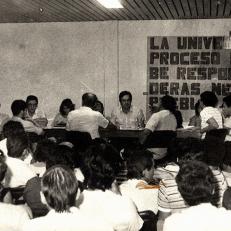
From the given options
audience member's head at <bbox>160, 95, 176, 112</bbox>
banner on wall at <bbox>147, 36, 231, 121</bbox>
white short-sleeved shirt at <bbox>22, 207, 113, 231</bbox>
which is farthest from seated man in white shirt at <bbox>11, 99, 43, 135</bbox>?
banner on wall at <bbox>147, 36, 231, 121</bbox>

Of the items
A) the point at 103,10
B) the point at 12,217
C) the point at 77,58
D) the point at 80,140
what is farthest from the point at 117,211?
the point at 77,58

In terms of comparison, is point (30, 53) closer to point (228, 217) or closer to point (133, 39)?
point (133, 39)

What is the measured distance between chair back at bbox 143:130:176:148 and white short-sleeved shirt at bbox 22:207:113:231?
3.72m

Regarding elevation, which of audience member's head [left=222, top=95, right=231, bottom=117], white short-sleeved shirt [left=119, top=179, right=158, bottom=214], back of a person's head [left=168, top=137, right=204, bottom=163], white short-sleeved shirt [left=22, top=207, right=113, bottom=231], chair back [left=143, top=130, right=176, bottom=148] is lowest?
white short-sleeved shirt [left=119, top=179, right=158, bottom=214]

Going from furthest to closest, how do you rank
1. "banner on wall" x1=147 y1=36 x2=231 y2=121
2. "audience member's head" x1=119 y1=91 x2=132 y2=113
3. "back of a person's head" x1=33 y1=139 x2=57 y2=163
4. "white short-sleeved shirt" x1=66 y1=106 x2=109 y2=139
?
"banner on wall" x1=147 y1=36 x2=231 y2=121
"audience member's head" x1=119 y1=91 x2=132 y2=113
"white short-sleeved shirt" x1=66 y1=106 x2=109 y2=139
"back of a person's head" x1=33 y1=139 x2=57 y2=163

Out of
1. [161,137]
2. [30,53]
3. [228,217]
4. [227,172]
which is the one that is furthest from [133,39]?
[228,217]

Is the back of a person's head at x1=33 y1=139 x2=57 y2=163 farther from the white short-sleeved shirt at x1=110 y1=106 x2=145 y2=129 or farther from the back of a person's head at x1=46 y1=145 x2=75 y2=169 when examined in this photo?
the white short-sleeved shirt at x1=110 y1=106 x2=145 y2=129

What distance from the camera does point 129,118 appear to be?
7.51 m

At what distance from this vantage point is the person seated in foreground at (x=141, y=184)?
119 inches

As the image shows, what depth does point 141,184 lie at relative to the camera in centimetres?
322

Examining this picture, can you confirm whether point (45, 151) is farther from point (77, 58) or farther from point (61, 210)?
point (77, 58)

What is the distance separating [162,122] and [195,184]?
374cm

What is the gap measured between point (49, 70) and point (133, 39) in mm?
1927

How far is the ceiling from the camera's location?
24.0ft
